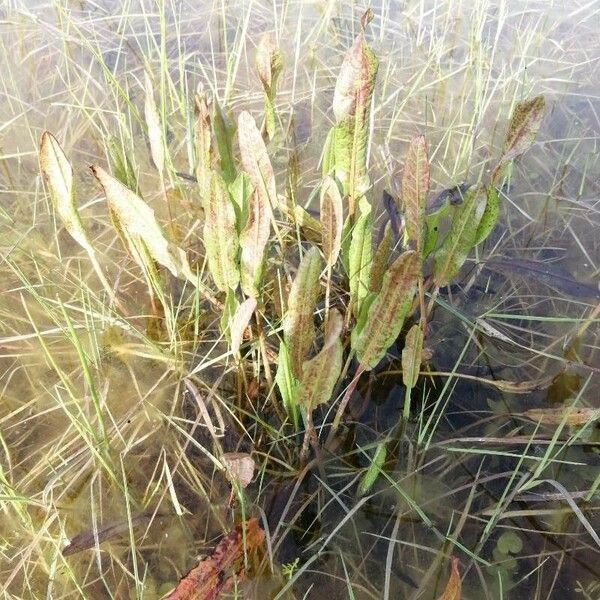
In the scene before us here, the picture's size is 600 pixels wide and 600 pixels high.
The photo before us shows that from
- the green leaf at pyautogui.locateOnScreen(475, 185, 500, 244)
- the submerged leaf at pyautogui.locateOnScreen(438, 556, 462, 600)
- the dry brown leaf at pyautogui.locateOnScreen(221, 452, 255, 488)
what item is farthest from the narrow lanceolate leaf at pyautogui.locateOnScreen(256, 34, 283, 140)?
the submerged leaf at pyautogui.locateOnScreen(438, 556, 462, 600)

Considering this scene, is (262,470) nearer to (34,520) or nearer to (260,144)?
(34,520)

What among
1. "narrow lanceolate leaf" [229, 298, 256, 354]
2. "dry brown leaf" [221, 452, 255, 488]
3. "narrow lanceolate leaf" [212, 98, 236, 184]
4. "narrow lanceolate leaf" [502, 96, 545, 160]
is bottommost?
"dry brown leaf" [221, 452, 255, 488]

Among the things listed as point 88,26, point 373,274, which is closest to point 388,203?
point 373,274

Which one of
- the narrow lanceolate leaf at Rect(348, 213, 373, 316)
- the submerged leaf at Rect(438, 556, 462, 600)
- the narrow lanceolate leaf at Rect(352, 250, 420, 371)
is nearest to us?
the submerged leaf at Rect(438, 556, 462, 600)

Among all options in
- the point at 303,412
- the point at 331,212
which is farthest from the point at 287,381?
the point at 331,212

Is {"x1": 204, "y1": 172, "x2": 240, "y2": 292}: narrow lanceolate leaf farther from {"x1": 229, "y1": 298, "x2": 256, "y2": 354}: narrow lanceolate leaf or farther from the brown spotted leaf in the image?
the brown spotted leaf

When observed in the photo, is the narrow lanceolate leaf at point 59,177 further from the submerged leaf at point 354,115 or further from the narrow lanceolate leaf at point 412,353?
the narrow lanceolate leaf at point 412,353

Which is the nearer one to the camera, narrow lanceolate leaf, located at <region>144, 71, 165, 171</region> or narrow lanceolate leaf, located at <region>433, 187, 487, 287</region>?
narrow lanceolate leaf, located at <region>433, 187, 487, 287</region>
